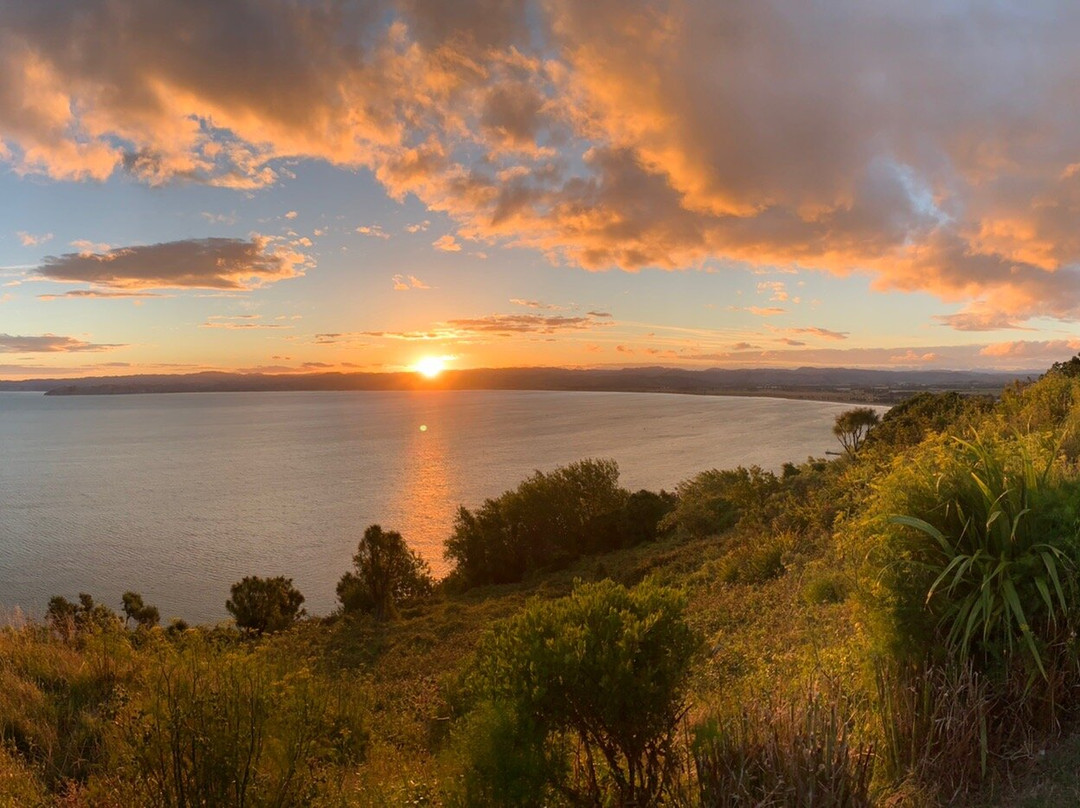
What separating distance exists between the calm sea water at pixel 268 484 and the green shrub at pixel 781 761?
37021 mm

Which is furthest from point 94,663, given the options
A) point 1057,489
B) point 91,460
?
point 91,460

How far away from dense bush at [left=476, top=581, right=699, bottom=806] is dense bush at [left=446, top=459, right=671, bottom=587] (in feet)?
114

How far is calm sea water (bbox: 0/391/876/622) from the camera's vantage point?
A: 42188mm

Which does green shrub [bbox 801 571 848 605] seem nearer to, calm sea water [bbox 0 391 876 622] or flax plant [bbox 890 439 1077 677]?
flax plant [bbox 890 439 1077 677]

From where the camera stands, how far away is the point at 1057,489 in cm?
385

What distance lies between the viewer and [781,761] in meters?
3.17

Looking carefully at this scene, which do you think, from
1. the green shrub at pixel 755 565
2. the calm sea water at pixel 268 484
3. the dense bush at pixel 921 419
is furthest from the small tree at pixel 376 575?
the dense bush at pixel 921 419

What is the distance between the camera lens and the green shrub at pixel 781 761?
121 inches

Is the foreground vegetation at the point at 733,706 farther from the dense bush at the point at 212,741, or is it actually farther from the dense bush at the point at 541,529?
the dense bush at the point at 541,529

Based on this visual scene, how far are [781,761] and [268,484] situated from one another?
77.1 m

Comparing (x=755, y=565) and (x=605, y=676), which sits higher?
(x=605, y=676)

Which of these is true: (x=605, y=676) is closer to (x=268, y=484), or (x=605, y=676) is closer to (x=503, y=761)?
(x=503, y=761)

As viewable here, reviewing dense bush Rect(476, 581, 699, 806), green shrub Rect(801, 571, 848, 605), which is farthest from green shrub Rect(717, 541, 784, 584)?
dense bush Rect(476, 581, 699, 806)

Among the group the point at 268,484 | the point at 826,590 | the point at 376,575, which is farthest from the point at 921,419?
the point at 268,484
